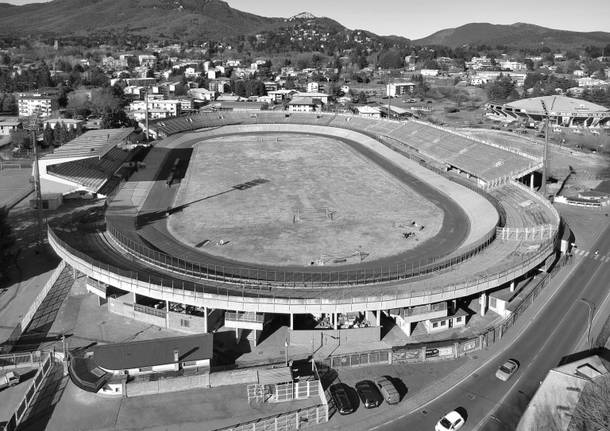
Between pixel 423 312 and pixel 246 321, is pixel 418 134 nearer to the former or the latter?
pixel 423 312

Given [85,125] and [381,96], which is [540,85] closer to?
[381,96]

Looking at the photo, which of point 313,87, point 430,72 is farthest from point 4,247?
point 430,72

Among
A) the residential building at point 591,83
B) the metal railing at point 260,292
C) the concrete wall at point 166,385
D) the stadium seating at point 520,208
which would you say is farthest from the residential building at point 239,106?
the residential building at point 591,83

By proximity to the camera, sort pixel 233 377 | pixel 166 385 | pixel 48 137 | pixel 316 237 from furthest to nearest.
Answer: pixel 48 137 < pixel 316 237 < pixel 233 377 < pixel 166 385

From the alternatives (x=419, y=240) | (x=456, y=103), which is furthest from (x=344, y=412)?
(x=456, y=103)

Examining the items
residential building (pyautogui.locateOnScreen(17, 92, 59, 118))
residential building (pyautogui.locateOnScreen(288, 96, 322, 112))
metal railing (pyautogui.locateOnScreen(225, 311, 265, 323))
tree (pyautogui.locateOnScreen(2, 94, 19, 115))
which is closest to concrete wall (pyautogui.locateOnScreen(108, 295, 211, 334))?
metal railing (pyautogui.locateOnScreen(225, 311, 265, 323))

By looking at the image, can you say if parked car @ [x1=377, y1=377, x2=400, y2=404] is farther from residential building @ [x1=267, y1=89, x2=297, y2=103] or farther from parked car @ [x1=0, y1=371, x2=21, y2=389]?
residential building @ [x1=267, y1=89, x2=297, y2=103]
